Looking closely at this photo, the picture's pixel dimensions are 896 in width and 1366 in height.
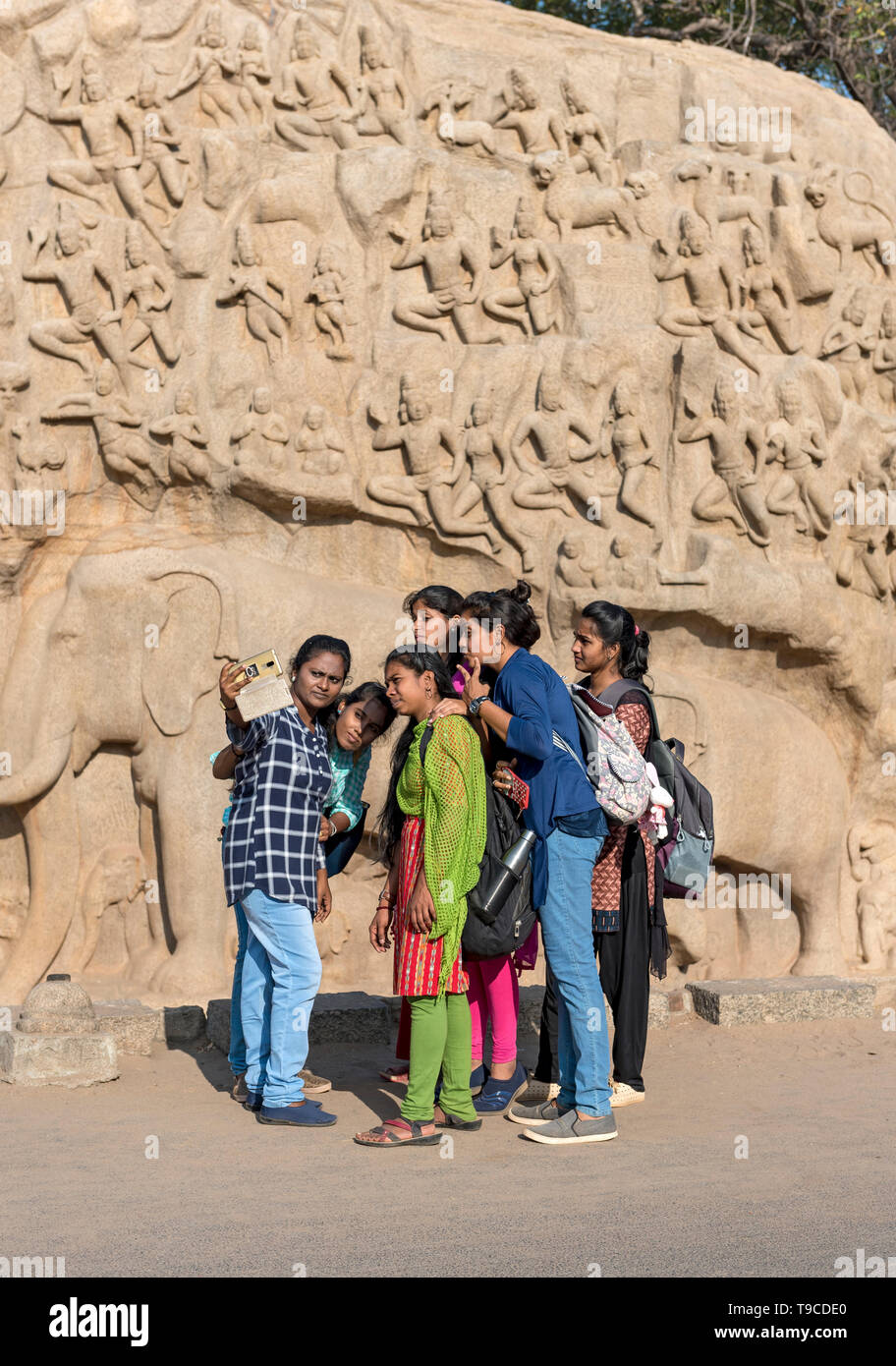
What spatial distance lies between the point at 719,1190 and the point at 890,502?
5.66m

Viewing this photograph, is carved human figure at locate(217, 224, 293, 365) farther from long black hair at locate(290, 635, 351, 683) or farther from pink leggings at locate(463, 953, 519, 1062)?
pink leggings at locate(463, 953, 519, 1062)

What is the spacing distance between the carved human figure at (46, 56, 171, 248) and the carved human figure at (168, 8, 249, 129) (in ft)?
1.12

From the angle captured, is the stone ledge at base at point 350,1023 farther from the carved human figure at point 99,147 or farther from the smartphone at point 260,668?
the carved human figure at point 99,147

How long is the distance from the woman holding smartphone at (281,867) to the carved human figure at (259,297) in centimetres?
369

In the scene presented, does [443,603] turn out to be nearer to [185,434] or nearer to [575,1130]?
[575,1130]

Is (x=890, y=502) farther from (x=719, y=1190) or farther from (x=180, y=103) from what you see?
(x=719, y=1190)

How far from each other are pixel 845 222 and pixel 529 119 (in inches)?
79.4

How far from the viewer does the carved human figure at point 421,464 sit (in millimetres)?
8562

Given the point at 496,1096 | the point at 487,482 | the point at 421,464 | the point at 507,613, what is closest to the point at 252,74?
the point at 421,464

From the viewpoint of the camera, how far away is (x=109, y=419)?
27.3 feet

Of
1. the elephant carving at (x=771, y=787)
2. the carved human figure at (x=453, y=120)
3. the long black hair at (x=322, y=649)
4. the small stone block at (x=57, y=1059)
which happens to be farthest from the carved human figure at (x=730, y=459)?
the small stone block at (x=57, y=1059)

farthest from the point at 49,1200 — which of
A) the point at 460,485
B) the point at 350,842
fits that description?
the point at 460,485

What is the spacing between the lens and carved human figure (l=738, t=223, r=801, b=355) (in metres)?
9.01

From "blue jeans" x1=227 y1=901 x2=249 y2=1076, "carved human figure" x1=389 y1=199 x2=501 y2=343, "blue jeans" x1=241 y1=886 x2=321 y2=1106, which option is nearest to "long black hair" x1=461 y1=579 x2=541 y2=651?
"blue jeans" x1=241 y1=886 x2=321 y2=1106
